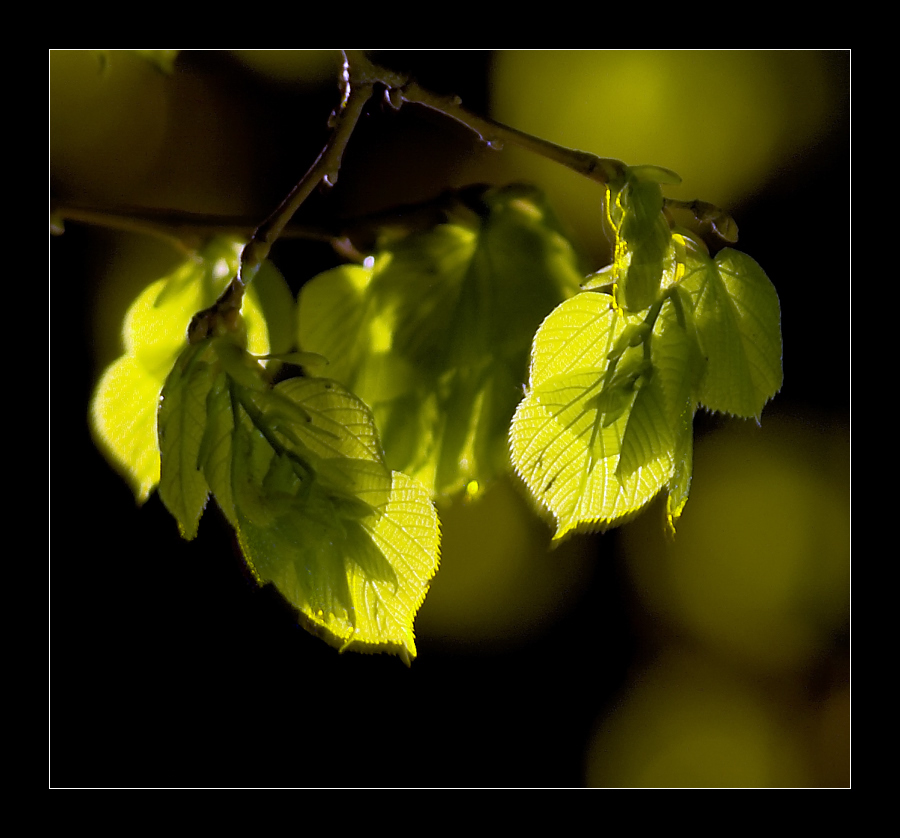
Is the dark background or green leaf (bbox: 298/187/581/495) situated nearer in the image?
green leaf (bbox: 298/187/581/495)

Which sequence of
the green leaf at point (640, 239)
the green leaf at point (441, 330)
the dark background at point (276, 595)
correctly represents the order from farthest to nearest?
the dark background at point (276, 595), the green leaf at point (441, 330), the green leaf at point (640, 239)

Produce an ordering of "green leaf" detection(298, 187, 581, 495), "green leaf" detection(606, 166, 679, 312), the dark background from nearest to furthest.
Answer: "green leaf" detection(606, 166, 679, 312) < "green leaf" detection(298, 187, 581, 495) < the dark background

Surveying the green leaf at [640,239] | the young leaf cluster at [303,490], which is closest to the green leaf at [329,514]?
the young leaf cluster at [303,490]

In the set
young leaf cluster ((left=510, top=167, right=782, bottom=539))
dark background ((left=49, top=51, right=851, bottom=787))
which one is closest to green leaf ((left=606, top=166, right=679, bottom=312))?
young leaf cluster ((left=510, top=167, right=782, bottom=539))

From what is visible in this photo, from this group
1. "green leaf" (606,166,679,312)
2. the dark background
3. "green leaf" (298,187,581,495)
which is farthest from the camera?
the dark background

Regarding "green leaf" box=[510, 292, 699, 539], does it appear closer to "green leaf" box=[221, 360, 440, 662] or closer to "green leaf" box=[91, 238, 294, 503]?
"green leaf" box=[221, 360, 440, 662]

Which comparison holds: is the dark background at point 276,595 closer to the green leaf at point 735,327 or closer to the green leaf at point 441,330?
the green leaf at point 441,330

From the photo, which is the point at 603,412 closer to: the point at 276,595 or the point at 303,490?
the point at 303,490
